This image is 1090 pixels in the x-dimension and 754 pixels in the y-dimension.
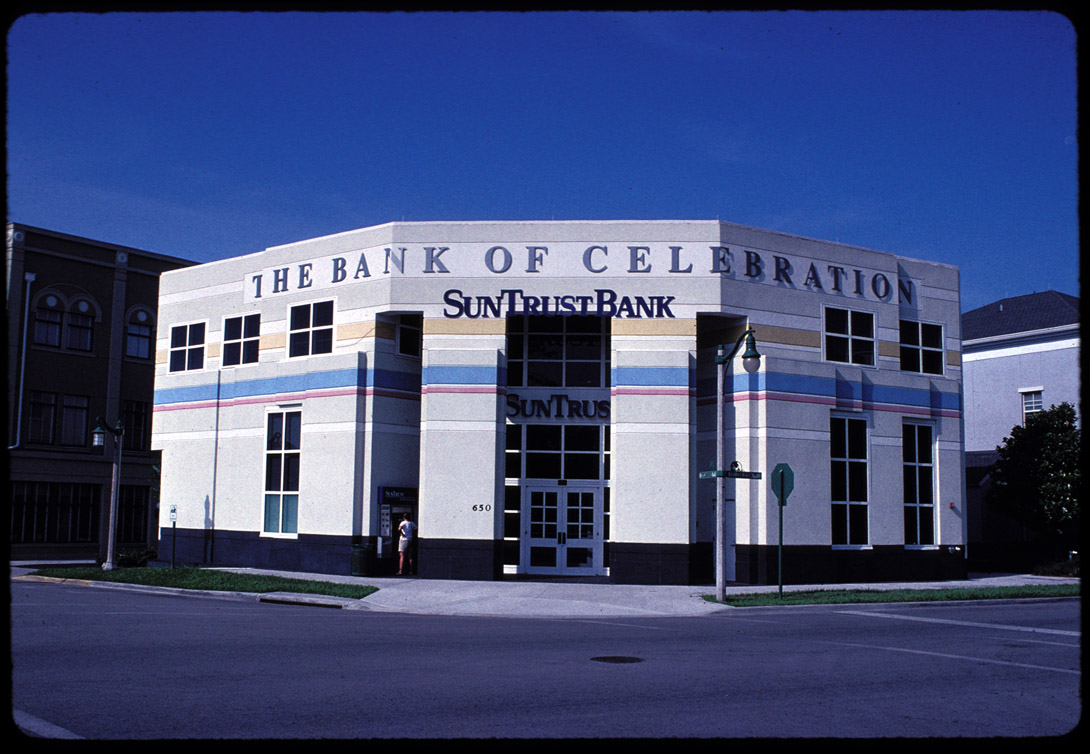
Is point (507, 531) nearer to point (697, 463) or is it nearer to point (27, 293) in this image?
point (697, 463)

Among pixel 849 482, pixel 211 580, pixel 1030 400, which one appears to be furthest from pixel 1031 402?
pixel 211 580

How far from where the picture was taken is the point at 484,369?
2673 centimetres

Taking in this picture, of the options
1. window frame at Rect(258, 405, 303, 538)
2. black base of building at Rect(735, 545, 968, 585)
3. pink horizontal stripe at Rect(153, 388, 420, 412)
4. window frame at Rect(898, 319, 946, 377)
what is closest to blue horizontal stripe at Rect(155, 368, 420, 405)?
pink horizontal stripe at Rect(153, 388, 420, 412)

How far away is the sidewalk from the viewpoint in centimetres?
2044

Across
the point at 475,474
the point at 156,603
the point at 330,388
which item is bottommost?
the point at 156,603

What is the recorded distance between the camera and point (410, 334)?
29188 mm

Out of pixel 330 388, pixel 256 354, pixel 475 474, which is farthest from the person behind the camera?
pixel 256 354

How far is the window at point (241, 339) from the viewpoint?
3167cm

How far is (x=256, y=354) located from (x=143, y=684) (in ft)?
72.9

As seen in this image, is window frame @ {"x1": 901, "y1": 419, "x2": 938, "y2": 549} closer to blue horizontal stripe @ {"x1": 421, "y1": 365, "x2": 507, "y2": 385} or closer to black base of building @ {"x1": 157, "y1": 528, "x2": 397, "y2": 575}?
blue horizontal stripe @ {"x1": 421, "y1": 365, "x2": 507, "y2": 385}

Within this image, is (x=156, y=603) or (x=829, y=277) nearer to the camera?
(x=156, y=603)

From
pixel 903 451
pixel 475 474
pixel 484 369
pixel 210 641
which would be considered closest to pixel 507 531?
pixel 475 474

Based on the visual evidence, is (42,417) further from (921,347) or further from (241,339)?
(921,347)

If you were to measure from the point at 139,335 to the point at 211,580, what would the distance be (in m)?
24.5
